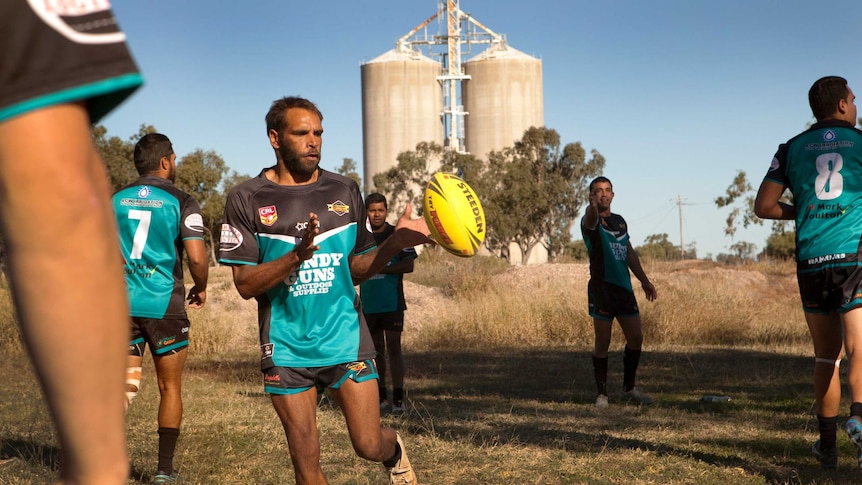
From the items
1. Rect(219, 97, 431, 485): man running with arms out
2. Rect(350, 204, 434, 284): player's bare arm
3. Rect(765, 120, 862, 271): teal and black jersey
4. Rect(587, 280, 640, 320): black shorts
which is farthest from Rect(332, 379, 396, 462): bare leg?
Rect(587, 280, 640, 320): black shorts

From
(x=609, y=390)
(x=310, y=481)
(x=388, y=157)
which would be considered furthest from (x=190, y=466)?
(x=388, y=157)

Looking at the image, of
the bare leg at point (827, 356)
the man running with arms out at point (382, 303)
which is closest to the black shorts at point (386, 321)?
the man running with arms out at point (382, 303)

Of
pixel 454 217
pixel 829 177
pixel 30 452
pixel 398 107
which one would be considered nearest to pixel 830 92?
pixel 829 177

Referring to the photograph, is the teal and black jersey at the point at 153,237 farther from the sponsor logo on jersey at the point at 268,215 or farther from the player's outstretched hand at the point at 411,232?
the player's outstretched hand at the point at 411,232

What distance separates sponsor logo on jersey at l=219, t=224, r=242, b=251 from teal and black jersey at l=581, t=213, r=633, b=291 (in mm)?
5465

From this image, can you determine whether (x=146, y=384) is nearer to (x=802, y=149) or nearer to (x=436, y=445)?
(x=436, y=445)

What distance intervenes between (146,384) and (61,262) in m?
10.6

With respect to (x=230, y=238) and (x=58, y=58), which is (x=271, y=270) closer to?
(x=230, y=238)

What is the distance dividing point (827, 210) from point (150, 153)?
435cm

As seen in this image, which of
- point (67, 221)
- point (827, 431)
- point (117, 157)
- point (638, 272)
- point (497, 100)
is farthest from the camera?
point (497, 100)

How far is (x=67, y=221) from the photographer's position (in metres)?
1.27

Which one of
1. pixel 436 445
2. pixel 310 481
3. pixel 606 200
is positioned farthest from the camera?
pixel 606 200

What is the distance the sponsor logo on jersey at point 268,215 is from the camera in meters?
4.65

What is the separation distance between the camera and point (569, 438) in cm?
773
